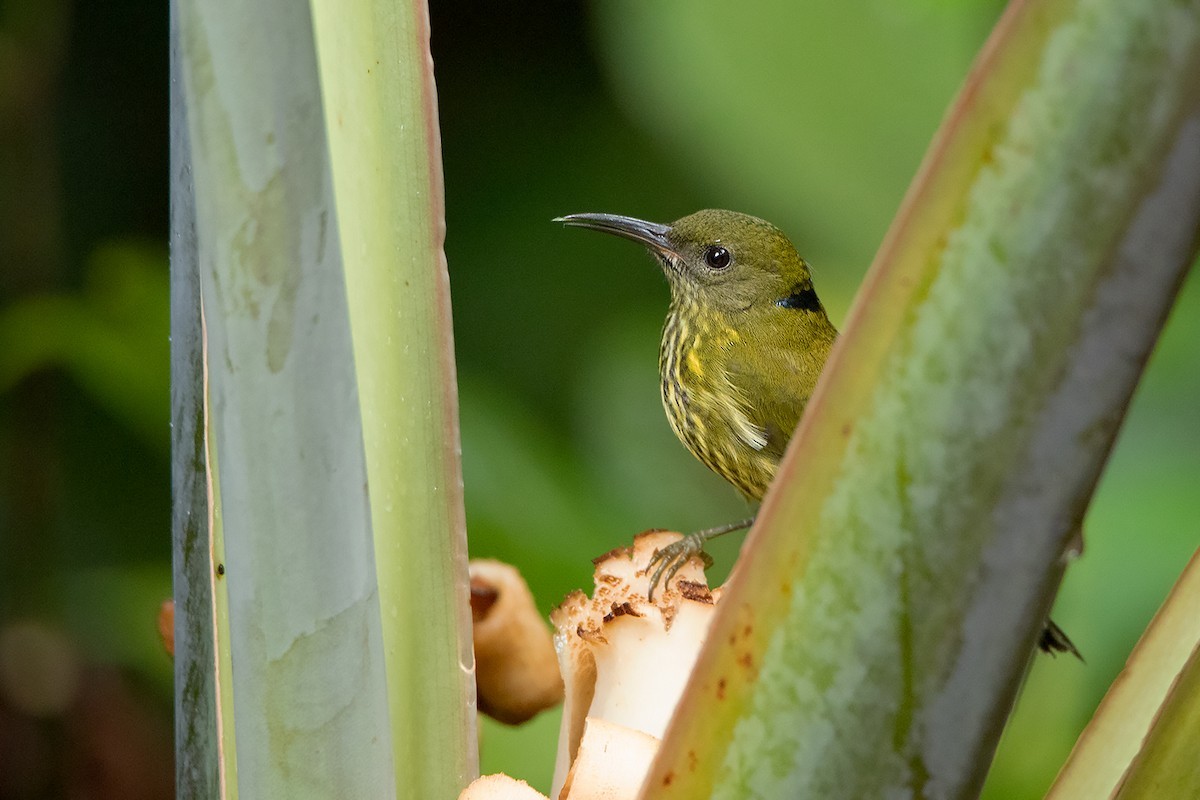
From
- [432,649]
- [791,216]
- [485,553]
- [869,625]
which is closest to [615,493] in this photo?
[485,553]

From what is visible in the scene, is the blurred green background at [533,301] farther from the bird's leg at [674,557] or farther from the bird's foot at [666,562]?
the bird's foot at [666,562]

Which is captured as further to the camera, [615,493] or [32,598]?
[615,493]

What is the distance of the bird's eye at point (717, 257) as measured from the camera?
156cm

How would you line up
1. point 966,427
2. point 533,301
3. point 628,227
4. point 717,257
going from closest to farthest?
1. point 966,427
2. point 628,227
3. point 717,257
4. point 533,301

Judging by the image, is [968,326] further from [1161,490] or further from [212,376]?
[1161,490]

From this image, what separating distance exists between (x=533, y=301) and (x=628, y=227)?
0.92 feet

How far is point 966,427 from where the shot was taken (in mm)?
302

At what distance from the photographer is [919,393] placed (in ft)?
1.00

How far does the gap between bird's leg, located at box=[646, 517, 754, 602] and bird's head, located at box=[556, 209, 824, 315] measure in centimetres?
32

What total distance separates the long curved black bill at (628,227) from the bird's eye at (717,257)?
0.04 metres

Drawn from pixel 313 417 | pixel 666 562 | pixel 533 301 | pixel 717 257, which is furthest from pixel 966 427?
pixel 533 301

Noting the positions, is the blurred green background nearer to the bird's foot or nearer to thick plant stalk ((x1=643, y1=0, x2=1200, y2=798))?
the bird's foot

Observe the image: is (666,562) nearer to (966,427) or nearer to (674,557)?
(674,557)

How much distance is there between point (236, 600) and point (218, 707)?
8cm
